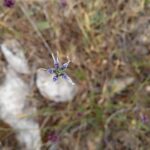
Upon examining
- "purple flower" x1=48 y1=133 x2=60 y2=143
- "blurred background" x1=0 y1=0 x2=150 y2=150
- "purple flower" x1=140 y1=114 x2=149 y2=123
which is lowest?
"purple flower" x1=140 y1=114 x2=149 y2=123

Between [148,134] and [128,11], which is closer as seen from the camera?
[148,134]

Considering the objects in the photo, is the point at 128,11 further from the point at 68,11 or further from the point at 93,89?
the point at 93,89

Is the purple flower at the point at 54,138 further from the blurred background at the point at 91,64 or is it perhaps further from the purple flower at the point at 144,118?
the purple flower at the point at 144,118

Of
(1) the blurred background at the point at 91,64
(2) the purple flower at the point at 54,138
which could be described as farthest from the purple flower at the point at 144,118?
(2) the purple flower at the point at 54,138

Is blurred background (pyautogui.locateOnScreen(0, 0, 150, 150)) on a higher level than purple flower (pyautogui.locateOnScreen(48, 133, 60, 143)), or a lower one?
higher

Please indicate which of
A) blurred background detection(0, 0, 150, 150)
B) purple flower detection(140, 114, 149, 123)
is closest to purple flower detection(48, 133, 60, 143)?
blurred background detection(0, 0, 150, 150)

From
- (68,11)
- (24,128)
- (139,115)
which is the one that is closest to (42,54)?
(68,11)

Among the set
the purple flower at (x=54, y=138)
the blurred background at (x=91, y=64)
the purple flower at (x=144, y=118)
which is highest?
the blurred background at (x=91, y=64)

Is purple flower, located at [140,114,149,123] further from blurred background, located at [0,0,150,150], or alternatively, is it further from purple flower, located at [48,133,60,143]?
purple flower, located at [48,133,60,143]
